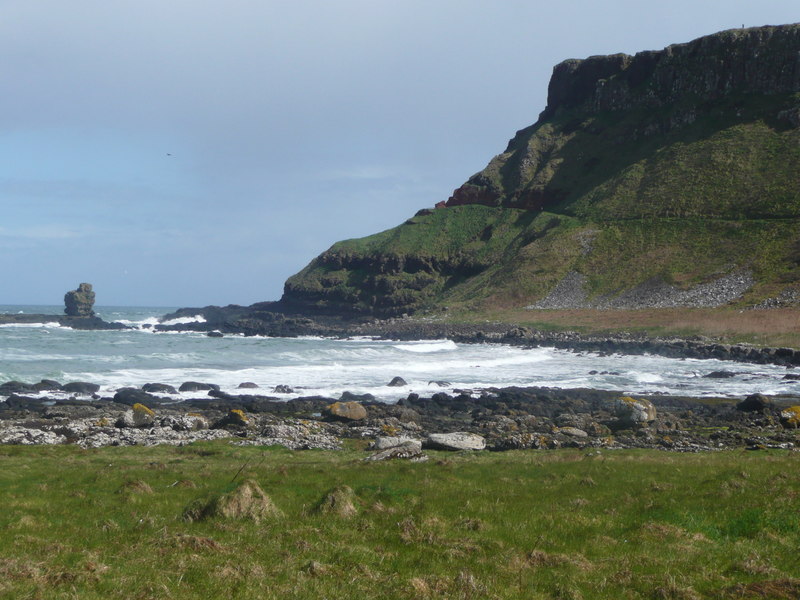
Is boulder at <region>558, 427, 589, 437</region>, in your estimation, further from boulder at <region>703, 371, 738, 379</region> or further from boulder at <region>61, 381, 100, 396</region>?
boulder at <region>61, 381, 100, 396</region>

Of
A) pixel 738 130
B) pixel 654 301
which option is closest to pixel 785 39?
pixel 738 130

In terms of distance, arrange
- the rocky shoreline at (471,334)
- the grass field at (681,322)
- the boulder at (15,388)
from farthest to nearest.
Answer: the grass field at (681,322)
the rocky shoreline at (471,334)
the boulder at (15,388)

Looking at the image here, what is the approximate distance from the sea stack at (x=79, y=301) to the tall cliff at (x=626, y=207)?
46.6m

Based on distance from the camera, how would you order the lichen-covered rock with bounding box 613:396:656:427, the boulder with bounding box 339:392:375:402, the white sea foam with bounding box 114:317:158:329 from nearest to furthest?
the lichen-covered rock with bounding box 613:396:656:427, the boulder with bounding box 339:392:375:402, the white sea foam with bounding box 114:317:158:329

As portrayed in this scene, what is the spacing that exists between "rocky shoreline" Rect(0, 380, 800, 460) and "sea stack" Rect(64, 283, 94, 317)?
121 metres

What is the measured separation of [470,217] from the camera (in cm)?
16512

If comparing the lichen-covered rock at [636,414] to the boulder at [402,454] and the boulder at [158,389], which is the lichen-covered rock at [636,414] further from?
the boulder at [158,389]

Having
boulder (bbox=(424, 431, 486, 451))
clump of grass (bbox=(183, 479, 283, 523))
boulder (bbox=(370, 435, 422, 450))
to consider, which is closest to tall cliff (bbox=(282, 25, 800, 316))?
boulder (bbox=(424, 431, 486, 451))

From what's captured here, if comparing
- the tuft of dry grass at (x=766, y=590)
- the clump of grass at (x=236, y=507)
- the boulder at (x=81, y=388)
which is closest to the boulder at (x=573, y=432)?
the clump of grass at (x=236, y=507)

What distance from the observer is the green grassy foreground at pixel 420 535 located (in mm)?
7367

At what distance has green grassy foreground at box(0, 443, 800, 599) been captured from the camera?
7367mm

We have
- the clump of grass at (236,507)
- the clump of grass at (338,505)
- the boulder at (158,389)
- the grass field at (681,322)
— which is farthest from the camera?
the grass field at (681,322)

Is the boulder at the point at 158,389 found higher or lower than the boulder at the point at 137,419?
lower

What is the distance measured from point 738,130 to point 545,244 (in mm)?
42049
